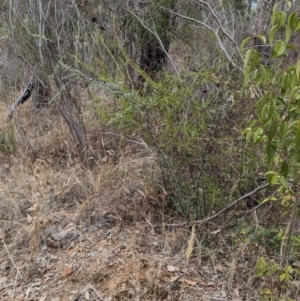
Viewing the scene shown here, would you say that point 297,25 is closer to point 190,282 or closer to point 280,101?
point 280,101

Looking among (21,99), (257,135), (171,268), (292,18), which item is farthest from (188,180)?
(21,99)

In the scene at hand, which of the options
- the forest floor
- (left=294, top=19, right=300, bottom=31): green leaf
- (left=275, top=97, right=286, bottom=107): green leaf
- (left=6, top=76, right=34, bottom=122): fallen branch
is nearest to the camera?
(left=294, top=19, right=300, bottom=31): green leaf

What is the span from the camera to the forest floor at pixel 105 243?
6.38 feet

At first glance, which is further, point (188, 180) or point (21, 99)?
point (21, 99)

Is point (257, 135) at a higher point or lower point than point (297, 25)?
lower

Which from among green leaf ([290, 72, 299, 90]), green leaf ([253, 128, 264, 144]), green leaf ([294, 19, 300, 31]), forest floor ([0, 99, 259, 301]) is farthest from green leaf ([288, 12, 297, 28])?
forest floor ([0, 99, 259, 301])

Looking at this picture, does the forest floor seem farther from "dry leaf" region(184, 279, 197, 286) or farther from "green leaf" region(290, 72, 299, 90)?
"green leaf" region(290, 72, 299, 90)

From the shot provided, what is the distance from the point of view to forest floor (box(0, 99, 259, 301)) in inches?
76.5

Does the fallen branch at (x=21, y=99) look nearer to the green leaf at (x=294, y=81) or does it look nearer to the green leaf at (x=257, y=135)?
the green leaf at (x=257, y=135)

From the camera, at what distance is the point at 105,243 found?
91.4 inches

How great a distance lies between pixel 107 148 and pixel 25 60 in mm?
1141

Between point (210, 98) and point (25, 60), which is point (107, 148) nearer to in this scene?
point (25, 60)

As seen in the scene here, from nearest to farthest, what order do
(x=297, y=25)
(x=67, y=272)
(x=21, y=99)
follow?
1. (x=297, y=25)
2. (x=67, y=272)
3. (x=21, y=99)

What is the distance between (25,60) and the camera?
10.4 feet
